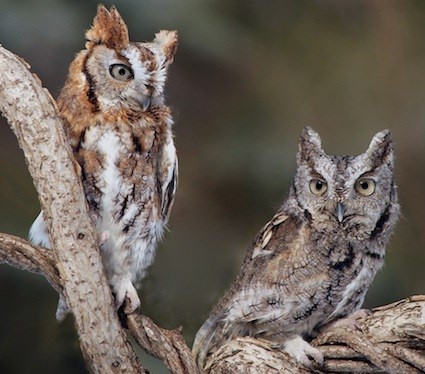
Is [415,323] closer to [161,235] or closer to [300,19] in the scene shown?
[161,235]

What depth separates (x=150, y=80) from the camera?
1.44 m

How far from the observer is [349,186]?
57.0 inches

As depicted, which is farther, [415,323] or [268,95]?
[268,95]

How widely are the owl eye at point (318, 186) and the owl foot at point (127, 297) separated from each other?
369 millimetres

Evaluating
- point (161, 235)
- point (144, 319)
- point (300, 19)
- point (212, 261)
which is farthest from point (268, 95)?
point (144, 319)

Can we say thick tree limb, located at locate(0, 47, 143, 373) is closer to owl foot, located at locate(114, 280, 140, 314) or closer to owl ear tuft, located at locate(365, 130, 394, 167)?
owl foot, located at locate(114, 280, 140, 314)

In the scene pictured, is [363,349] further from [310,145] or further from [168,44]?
[168,44]

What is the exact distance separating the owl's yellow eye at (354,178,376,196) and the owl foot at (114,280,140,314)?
44 cm

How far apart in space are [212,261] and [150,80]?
938mm

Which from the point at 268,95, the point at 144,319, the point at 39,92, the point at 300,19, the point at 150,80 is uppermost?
the point at 300,19

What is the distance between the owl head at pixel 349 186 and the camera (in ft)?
4.77

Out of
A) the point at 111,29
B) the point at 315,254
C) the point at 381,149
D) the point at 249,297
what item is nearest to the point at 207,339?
the point at 249,297

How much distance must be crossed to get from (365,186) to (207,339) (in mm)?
416

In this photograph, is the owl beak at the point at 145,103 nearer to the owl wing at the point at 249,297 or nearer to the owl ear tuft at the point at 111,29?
the owl ear tuft at the point at 111,29
